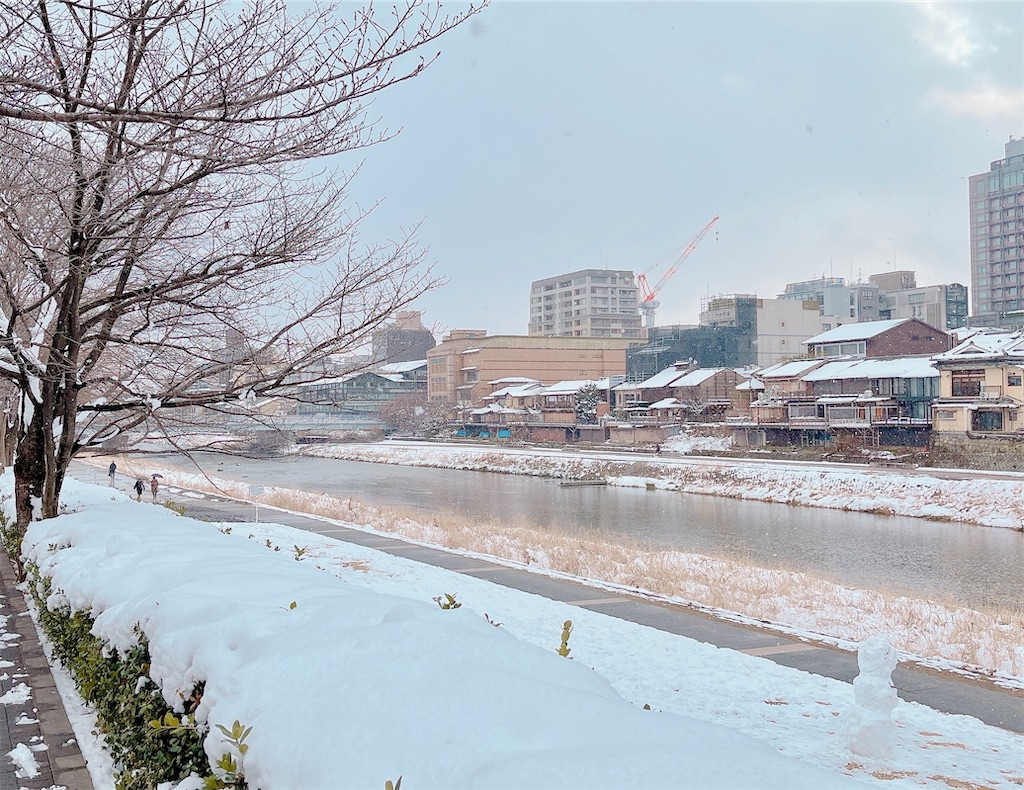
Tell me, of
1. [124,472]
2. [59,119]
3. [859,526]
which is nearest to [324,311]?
[59,119]

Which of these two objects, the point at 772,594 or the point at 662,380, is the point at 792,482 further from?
the point at 662,380

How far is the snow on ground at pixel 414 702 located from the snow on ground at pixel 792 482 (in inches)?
981

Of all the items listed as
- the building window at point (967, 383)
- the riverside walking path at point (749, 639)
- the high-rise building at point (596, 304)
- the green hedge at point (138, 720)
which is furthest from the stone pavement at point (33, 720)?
the high-rise building at point (596, 304)

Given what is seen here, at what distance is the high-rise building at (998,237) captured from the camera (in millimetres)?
106188

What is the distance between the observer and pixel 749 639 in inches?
392

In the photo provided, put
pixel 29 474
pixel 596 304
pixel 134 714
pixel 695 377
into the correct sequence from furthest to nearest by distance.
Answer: pixel 596 304, pixel 695 377, pixel 29 474, pixel 134 714

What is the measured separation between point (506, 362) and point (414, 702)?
290ft

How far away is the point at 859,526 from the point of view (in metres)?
28.3

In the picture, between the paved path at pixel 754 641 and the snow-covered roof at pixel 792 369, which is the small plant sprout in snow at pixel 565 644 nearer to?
the paved path at pixel 754 641

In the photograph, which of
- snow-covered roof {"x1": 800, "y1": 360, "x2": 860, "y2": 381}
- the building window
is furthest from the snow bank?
snow-covered roof {"x1": 800, "y1": 360, "x2": 860, "y2": 381}

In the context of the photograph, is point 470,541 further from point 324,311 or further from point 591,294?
point 591,294

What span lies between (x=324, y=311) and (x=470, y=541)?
412 inches

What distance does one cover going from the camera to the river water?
64.4ft

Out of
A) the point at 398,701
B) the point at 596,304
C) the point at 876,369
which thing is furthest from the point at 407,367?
the point at 398,701
